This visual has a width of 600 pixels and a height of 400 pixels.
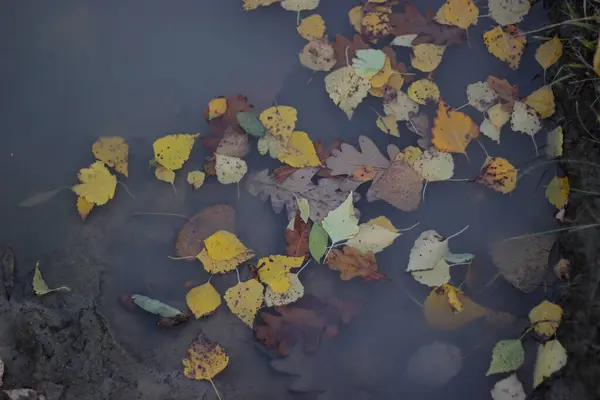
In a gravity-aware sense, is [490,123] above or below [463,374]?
above

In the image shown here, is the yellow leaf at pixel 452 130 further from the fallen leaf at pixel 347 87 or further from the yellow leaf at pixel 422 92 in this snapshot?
the fallen leaf at pixel 347 87

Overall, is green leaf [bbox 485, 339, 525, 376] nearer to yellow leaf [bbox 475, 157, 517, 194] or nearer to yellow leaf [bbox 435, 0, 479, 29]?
yellow leaf [bbox 475, 157, 517, 194]

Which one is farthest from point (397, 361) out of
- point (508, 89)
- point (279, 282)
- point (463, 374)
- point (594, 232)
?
point (508, 89)

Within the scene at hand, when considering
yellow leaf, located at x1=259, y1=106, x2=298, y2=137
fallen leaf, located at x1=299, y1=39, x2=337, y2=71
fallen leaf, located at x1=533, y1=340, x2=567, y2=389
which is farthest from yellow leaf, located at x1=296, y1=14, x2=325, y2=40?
fallen leaf, located at x1=533, y1=340, x2=567, y2=389

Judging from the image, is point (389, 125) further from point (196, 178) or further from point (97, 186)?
point (97, 186)

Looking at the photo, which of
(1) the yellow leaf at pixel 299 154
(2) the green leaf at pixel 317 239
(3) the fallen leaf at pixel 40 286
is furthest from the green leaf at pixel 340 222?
(3) the fallen leaf at pixel 40 286

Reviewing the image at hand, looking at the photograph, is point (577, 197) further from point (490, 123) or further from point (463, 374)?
point (463, 374)

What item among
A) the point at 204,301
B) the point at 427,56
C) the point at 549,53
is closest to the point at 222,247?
the point at 204,301
